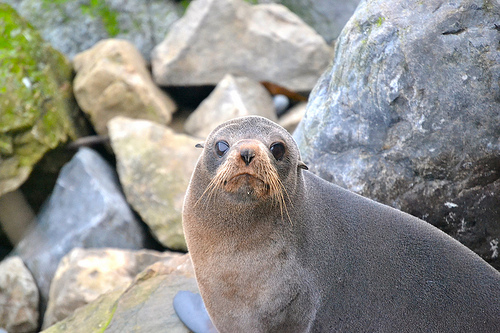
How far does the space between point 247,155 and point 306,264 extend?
0.95 m

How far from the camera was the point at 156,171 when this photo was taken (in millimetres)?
7746

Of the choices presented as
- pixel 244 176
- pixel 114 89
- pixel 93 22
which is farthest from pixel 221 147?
pixel 93 22

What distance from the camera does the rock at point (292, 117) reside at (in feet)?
29.2

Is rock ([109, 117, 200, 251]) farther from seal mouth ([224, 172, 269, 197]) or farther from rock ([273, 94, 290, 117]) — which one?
seal mouth ([224, 172, 269, 197])

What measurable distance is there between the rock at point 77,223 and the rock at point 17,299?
22 cm

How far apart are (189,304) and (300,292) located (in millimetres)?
1133

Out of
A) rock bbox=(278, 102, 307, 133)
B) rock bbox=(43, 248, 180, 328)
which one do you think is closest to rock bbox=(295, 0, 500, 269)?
A: rock bbox=(43, 248, 180, 328)

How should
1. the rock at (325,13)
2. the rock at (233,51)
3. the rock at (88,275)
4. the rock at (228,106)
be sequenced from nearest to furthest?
the rock at (88,275) → the rock at (228,106) → the rock at (233,51) → the rock at (325,13)

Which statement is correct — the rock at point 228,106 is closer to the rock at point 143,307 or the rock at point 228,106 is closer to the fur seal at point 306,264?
the rock at point 143,307

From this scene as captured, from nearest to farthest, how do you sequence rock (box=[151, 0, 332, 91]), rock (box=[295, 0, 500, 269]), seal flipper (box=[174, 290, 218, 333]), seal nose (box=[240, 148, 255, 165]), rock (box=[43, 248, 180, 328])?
seal nose (box=[240, 148, 255, 165]), seal flipper (box=[174, 290, 218, 333]), rock (box=[295, 0, 500, 269]), rock (box=[43, 248, 180, 328]), rock (box=[151, 0, 332, 91])

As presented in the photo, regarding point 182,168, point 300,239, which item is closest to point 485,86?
point 300,239

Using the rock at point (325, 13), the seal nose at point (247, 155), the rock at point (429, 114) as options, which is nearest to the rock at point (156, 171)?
the rock at point (429, 114)

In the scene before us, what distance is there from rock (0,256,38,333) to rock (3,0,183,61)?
4.69 m

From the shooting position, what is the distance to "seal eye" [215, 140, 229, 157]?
142 inches
